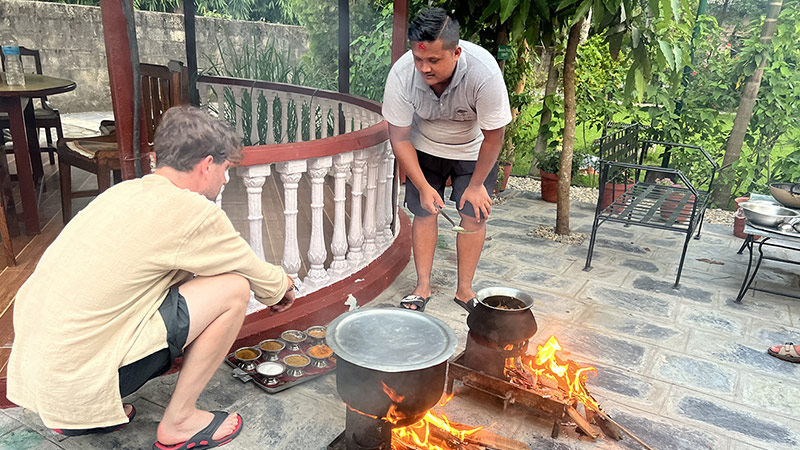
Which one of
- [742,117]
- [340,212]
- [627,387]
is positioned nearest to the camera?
[627,387]

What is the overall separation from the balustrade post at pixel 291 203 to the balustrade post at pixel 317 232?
115 mm

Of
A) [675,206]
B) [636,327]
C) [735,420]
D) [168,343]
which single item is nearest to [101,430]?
[168,343]

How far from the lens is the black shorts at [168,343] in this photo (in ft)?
6.36

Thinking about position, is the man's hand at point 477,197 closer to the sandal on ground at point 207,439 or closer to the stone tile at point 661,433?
A: the stone tile at point 661,433

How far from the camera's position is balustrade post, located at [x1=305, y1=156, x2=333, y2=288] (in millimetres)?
3141

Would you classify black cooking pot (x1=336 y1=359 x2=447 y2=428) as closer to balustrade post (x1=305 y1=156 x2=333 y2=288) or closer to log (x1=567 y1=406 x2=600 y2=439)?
log (x1=567 y1=406 x2=600 y2=439)

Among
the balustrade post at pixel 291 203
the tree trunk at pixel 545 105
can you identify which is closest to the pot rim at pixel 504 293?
the balustrade post at pixel 291 203

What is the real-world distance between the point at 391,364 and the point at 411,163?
1.62 meters

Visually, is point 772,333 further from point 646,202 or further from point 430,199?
point 430,199

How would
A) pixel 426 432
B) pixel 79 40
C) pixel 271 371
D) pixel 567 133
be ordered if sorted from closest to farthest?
pixel 426 432, pixel 271 371, pixel 567 133, pixel 79 40

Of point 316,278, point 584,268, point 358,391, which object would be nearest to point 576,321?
point 584,268

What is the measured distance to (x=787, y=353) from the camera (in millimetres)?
3225

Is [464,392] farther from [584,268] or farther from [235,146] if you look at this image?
[584,268]

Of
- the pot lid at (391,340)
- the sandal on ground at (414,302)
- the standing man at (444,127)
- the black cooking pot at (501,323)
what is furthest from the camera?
the sandal on ground at (414,302)
